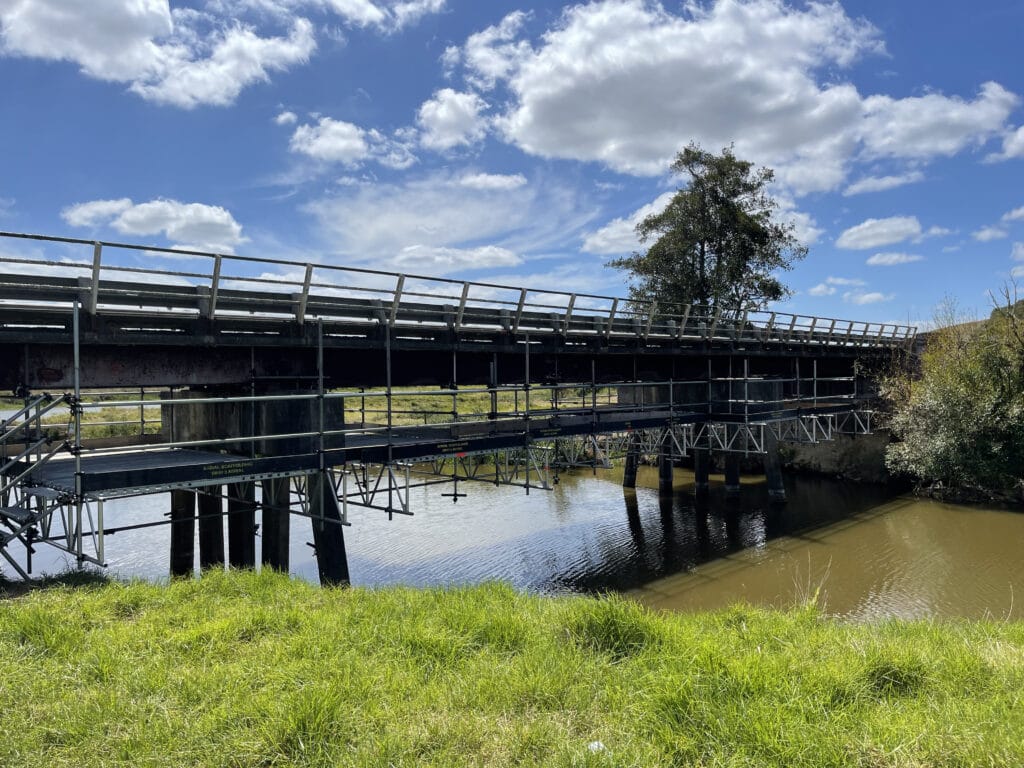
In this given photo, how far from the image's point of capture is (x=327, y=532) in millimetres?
11664

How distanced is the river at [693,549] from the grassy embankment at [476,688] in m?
5.55

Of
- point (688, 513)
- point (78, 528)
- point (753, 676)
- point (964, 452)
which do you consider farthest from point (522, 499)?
point (753, 676)

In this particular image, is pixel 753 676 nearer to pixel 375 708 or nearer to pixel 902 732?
pixel 902 732

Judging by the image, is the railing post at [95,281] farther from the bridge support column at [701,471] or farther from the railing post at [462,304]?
the bridge support column at [701,471]

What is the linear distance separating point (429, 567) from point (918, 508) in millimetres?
17827

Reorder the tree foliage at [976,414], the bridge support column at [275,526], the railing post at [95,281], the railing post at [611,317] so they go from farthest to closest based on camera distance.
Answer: the tree foliage at [976,414] → the railing post at [611,317] → the bridge support column at [275,526] → the railing post at [95,281]

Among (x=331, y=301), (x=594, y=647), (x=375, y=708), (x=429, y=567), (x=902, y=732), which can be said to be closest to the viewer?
(x=902, y=732)

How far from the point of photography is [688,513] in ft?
71.4

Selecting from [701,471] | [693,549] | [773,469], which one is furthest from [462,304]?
[773,469]

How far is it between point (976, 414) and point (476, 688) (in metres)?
22.5

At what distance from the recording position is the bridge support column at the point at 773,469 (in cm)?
2365

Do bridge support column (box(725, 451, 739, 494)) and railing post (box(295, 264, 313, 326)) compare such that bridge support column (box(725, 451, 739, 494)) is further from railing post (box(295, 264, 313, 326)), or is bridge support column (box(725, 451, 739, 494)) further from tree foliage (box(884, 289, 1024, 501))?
railing post (box(295, 264, 313, 326))

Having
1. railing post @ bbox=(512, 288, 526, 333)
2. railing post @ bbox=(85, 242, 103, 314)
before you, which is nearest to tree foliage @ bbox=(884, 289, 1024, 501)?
railing post @ bbox=(512, 288, 526, 333)

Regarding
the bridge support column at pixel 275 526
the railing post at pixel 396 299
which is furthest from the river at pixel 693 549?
the railing post at pixel 396 299
